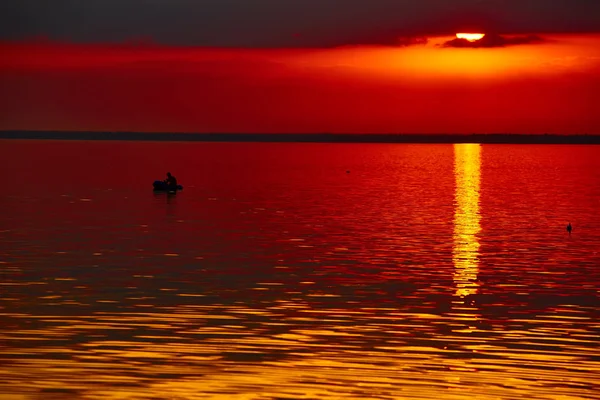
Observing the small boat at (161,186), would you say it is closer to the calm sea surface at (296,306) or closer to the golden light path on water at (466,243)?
the calm sea surface at (296,306)

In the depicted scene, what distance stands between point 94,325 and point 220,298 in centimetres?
538

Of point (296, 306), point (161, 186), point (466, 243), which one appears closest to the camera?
point (296, 306)

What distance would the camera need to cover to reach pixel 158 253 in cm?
4391

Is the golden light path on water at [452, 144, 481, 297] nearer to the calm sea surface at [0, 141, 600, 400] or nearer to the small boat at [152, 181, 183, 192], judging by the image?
the calm sea surface at [0, 141, 600, 400]

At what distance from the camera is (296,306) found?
30.6m

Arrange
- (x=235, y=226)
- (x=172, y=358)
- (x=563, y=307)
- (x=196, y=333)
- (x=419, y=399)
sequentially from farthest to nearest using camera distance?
(x=235, y=226) → (x=563, y=307) → (x=196, y=333) → (x=172, y=358) → (x=419, y=399)

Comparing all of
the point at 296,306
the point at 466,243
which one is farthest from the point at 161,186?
the point at 296,306

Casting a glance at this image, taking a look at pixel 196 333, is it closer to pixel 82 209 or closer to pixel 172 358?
pixel 172 358

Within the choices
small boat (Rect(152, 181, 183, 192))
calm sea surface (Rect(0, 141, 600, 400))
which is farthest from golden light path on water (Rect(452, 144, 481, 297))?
small boat (Rect(152, 181, 183, 192))

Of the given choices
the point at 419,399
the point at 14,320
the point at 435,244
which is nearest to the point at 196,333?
the point at 14,320

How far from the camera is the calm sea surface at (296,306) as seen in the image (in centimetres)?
2161

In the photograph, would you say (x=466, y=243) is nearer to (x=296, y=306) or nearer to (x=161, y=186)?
(x=296, y=306)

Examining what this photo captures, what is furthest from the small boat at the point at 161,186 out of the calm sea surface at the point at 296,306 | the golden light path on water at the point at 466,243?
the golden light path on water at the point at 466,243

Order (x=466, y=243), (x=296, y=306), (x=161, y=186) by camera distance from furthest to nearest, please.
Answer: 1. (x=161, y=186)
2. (x=466, y=243)
3. (x=296, y=306)
